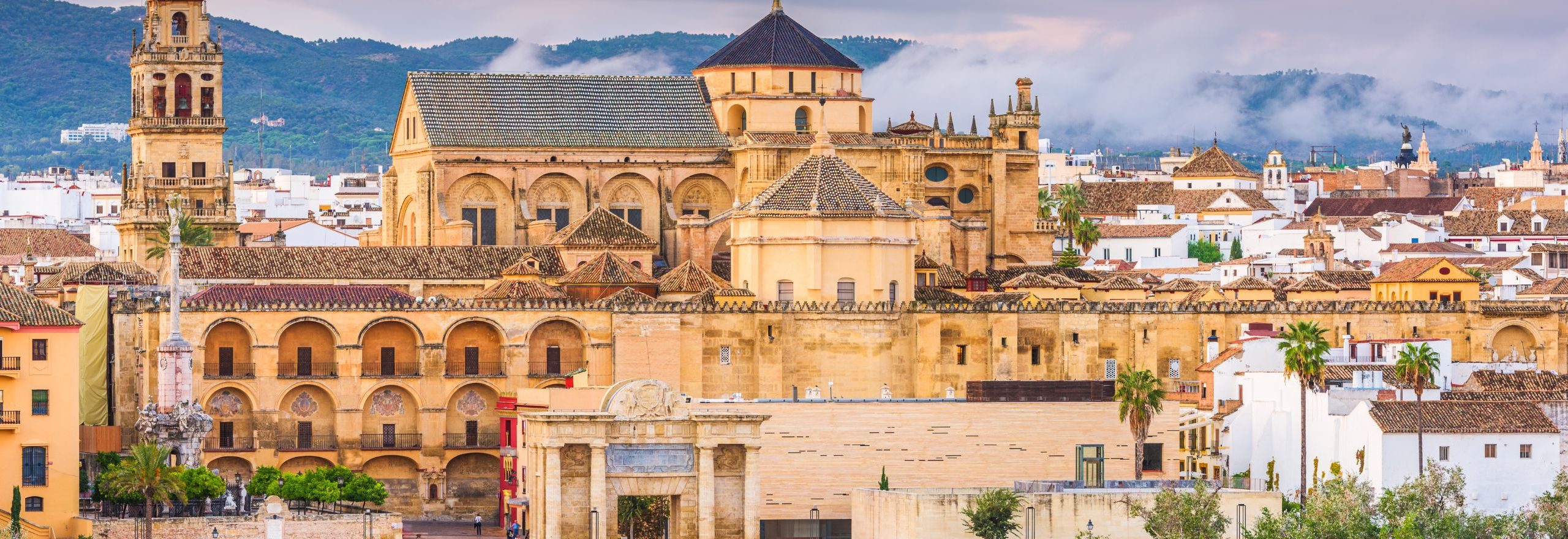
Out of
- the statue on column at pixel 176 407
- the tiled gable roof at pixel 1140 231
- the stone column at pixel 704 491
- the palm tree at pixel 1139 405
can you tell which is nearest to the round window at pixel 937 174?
the palm tree at pixel 1139 405

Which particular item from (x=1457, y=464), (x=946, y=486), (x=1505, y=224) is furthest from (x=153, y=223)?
(x=1505, y=224)

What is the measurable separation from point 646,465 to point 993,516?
7950mm

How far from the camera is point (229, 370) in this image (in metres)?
92.9

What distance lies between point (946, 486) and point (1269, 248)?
66048 millimetres

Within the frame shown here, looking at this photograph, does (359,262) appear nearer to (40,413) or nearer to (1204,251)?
(40,413)

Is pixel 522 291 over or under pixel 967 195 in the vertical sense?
under

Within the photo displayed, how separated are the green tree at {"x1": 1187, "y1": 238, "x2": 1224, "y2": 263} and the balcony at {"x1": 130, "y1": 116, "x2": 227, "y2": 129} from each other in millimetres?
49448

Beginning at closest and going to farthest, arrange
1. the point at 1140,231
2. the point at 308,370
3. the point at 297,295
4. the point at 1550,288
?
the point at 308,370, the point at 297,295, the point at 1550,288, the point at 1140,231

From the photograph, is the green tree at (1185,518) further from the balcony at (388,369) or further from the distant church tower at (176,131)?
the distant church tower at (176,131)

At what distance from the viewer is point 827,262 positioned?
311ft

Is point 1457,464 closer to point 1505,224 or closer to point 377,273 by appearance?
point 377,273

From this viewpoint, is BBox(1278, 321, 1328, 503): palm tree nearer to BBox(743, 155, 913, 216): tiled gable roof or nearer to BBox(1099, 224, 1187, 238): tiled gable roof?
BBox(743, 155, 913, 216): tiled gable roof

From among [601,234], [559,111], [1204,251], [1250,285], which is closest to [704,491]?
[601,234]

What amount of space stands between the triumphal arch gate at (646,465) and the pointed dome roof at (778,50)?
39.2 meters
